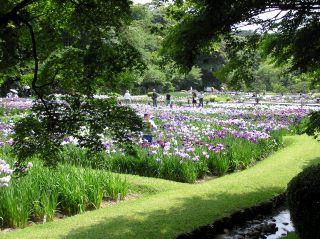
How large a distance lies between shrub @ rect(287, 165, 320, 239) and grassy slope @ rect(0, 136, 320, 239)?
5.31 feet

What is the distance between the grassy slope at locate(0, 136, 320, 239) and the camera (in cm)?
499

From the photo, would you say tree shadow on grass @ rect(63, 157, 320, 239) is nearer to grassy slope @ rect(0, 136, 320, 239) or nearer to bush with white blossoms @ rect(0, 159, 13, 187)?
grassy slope @ rect(0, 136, 320, 239)

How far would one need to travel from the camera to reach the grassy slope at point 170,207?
499cm

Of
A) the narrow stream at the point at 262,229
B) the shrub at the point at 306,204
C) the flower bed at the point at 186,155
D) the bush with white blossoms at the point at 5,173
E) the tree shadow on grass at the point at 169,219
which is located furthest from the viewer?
the flower bed at the point at 186,155

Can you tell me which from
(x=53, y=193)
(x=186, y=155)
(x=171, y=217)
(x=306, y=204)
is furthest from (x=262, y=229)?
(x=53, y=193)

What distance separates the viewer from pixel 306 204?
3809 mm

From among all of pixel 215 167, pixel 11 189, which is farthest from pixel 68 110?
pixel 215 167

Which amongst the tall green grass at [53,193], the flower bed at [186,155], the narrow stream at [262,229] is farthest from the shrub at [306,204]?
the flower bed at [186,155]

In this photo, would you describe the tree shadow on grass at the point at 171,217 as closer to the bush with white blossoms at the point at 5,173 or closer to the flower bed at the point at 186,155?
the bush with white blossoms at the point at 5,173

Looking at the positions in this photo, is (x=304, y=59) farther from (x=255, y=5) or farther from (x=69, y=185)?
(x=69, y=185)

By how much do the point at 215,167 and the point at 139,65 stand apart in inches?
240

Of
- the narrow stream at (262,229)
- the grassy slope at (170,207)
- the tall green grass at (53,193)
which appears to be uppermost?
the tall green grass at (53,193)

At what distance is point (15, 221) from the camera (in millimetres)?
5160

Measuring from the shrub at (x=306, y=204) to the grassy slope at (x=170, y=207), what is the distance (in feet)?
5.31
